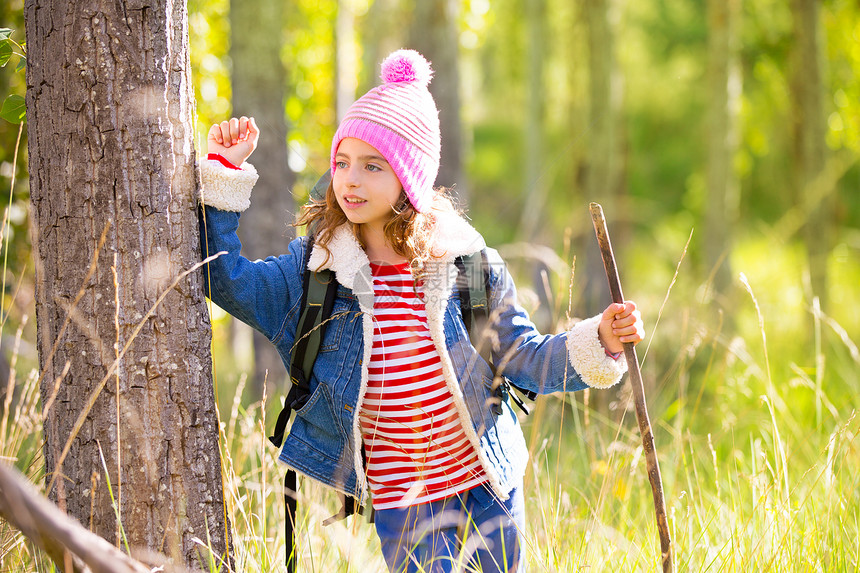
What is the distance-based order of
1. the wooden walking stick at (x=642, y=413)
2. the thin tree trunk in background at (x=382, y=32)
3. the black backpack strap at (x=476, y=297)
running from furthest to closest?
the thin tree trunk in background at (x=382, y=32)
the black backpack strap at (x=476, y=297)
the wooden walking stick at (x=642, y=413)

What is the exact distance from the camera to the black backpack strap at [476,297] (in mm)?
1943

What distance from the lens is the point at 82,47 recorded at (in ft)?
5.19

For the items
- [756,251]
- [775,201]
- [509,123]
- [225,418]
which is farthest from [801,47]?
[509,123]

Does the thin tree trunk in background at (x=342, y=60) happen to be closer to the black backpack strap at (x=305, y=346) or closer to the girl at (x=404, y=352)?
the girl at (x=404, y=352)

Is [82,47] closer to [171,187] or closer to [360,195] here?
[171,187]

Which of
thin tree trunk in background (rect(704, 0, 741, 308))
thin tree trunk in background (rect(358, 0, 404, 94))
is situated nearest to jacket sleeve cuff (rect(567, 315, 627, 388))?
thin tree trunk in background (rect(704, 0, 741, 308))

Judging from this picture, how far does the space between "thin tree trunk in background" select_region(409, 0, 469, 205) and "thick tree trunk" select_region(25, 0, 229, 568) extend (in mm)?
3741

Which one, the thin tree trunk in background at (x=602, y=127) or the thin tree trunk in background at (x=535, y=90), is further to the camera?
the thin tree trunk in background at (x=535, y=90)

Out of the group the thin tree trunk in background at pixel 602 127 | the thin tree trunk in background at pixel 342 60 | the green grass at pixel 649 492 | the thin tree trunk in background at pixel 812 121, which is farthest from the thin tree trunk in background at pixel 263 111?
the thin tree trunk in background at pixel 812 121

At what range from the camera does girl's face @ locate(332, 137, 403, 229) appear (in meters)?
1.86

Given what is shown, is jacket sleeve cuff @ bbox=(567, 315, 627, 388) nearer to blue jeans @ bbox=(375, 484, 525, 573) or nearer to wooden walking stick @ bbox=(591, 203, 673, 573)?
wooden walking stick @ bbox=(591, 203, 673, 573)

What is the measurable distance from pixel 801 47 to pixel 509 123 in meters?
19.9

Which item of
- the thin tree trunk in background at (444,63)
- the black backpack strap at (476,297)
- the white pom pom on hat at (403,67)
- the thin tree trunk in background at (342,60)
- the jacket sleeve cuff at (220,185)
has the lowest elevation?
the black backpack strap at (476,297)

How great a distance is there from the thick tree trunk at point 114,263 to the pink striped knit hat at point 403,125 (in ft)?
1.53
